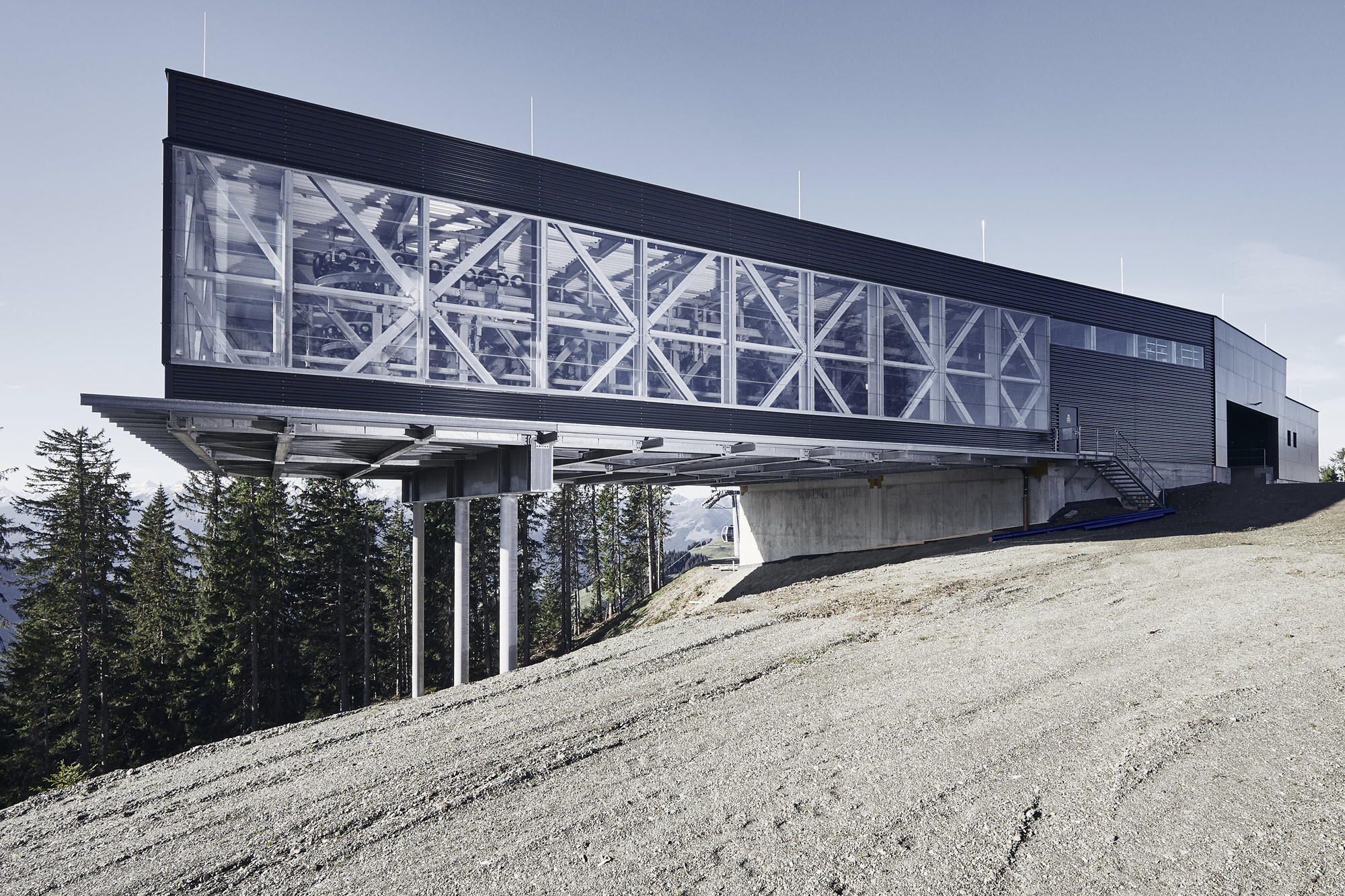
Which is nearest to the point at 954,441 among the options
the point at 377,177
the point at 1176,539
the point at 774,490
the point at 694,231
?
the point at 1176,539

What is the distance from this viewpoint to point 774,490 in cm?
3619

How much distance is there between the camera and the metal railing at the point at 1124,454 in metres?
26.4

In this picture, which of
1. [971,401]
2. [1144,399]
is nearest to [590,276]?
[971,401]

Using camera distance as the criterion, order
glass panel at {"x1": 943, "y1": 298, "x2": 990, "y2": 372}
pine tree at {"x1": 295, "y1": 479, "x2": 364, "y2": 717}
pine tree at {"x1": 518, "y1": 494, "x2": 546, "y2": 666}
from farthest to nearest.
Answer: pine tree at {"x1": 518, "y1": 494, "x2": 546, "y2": 666}
pine tree at {"x1": 295, "y1": 479, "x2": 364, "y2": 717}
glass panel at {"x1": 943, "y1": 298, "x2": 990, "y2": 372}

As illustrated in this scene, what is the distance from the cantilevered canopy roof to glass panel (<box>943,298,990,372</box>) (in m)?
2.80

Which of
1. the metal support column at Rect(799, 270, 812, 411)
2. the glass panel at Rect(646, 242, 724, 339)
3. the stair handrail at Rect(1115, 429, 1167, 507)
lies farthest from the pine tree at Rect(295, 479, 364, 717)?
the stair handrail at Rect(1115, 429, 1167, 507)

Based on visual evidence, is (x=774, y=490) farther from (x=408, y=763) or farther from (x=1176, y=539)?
(x=408, y=763)

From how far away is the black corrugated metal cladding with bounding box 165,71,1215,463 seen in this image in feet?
43.2

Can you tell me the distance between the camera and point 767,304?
18844 mm

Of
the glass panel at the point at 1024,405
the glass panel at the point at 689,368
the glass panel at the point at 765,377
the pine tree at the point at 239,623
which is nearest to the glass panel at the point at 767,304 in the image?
the glass panel at the point at 765,377

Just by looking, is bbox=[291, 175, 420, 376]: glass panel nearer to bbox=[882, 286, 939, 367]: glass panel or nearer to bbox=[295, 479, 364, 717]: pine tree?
bbox=[882, 286, 939, 367]: glass panel

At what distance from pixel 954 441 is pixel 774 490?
14.4 meters

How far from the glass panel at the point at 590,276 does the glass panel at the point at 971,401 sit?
11.1m

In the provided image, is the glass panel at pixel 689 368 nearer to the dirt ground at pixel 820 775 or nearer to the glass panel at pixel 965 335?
the dirt ground at pixel 820 775
